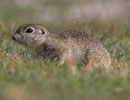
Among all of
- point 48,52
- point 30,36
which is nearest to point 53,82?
point 48,52

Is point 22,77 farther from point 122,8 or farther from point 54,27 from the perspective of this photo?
point 122,8

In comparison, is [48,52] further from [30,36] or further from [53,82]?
[53,82]

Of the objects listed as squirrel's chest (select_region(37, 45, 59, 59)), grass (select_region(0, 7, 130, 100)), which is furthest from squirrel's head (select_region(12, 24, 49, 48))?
grass (select_region(0, 7, 130, 100))

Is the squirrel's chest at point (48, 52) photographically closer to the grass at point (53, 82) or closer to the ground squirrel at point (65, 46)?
the ground squirrel at point (65, 46)

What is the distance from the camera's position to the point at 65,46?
728cm

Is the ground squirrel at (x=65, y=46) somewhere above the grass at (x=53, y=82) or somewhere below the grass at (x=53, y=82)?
above

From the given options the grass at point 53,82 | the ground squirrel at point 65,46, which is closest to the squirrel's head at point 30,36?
the ground squirrel at point 65,46

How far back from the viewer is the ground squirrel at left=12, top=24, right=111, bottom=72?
7.23 metres

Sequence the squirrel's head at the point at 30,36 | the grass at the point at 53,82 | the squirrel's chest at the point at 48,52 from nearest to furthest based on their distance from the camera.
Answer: the grass at the point at 53,82
the squirrel's chest at the point at 48,52
the squirrel's head at the point at 30,36

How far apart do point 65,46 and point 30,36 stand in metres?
0.62

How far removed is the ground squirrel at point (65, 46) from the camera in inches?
285

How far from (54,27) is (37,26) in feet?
9.63

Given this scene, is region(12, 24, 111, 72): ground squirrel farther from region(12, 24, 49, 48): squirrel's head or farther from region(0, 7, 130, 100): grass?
region(0, 7, 130, 100): grass

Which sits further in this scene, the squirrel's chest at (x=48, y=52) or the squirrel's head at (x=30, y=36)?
the squirrel's head at (x=30, y=36)
